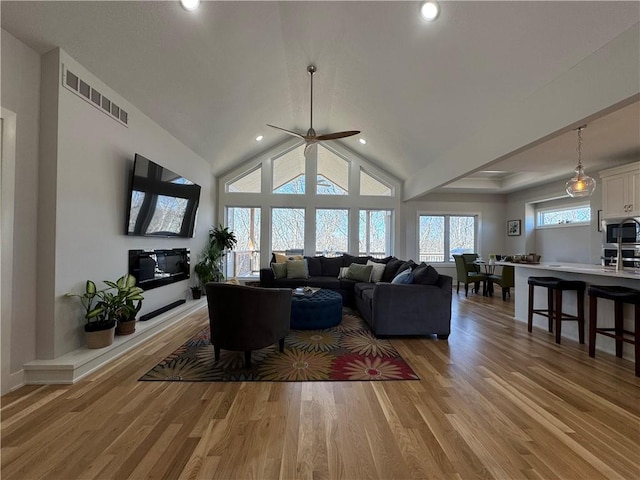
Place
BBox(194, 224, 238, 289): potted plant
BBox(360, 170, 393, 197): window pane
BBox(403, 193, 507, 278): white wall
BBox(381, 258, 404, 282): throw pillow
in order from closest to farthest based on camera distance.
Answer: BBox(381, 258, 404, 282): throw pillow < BBox(194, 224, 238, 289): potted plant < BBox(360, 170, 393, 197): window pane < BBox(403, 193, 507, 278): white wall

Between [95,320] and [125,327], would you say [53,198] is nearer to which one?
[95,320]

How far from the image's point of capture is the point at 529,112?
2.96 meters

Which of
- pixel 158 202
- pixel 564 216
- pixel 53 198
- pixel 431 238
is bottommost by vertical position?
pixel 431 238

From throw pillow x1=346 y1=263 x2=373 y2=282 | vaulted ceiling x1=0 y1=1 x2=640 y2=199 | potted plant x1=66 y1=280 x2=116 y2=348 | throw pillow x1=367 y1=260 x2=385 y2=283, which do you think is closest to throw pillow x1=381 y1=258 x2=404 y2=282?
throw pillow x1=367 y1=260 x2=385 y2=283

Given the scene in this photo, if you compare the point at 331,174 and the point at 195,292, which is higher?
the point at 331,174

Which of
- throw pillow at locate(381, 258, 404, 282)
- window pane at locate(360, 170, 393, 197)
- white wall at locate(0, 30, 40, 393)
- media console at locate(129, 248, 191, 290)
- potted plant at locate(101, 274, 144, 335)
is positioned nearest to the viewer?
white wall at locate(0, 30, 40, 393)

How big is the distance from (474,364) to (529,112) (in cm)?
277

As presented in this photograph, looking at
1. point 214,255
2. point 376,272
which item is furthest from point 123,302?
point 376,272

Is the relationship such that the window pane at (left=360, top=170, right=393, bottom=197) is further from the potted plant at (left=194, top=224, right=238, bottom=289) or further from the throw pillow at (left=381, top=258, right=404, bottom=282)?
the potted plant at (left=194, top=224, right=238, bottom=289)

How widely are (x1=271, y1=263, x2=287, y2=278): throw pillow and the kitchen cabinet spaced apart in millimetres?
5938

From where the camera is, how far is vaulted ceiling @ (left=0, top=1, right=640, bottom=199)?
87.5 inches

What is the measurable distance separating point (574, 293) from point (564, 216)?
13.6 ft

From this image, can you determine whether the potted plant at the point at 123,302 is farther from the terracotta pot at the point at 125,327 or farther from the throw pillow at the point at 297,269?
the throw pillow at the point at 297,269

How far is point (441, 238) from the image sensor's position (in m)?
7.88
